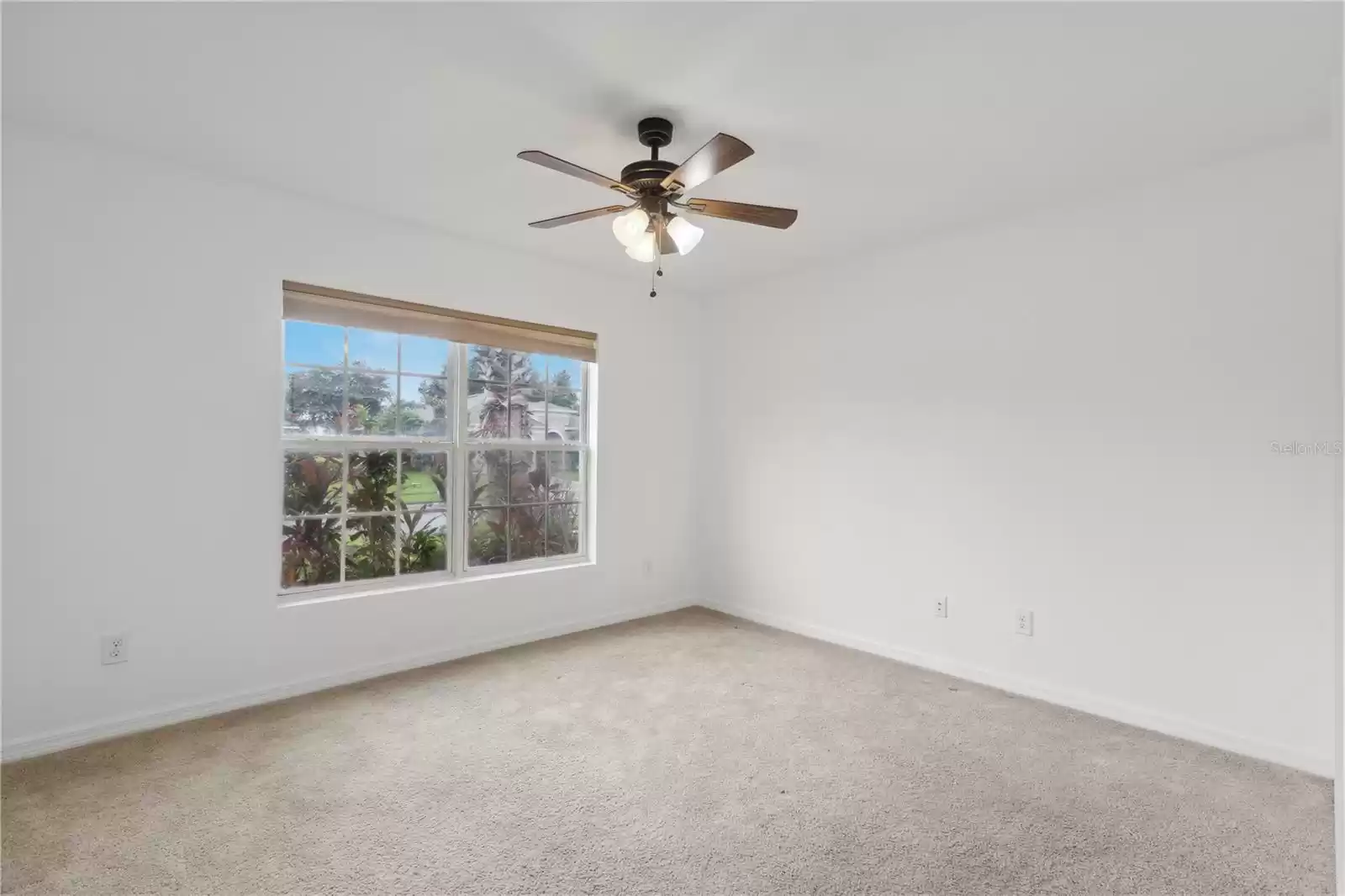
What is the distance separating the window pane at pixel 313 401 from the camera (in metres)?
3.39

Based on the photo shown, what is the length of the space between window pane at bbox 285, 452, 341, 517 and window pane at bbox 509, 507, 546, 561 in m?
1.04

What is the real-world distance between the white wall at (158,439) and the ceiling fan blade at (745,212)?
182 centimetres

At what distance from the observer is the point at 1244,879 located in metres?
1.94

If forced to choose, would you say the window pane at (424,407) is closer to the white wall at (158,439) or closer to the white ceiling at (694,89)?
the white wall at (158,439)

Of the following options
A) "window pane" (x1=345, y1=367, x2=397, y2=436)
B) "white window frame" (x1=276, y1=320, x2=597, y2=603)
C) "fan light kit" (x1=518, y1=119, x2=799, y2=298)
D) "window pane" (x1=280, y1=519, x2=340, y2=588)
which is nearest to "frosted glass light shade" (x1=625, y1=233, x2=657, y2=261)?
"fan light kit" (x1=518, y1=119, x2=799, y2=298)

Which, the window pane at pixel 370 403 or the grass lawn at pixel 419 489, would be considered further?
the grass lawn at pixel 419 489

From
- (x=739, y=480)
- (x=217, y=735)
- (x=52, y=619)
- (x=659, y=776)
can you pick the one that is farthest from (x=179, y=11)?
(x=739, y=480)

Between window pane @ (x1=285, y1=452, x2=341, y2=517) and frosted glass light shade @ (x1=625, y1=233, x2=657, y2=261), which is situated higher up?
frosted glass light shade @ (x1=625, y1=233, x2=657, y2=261)

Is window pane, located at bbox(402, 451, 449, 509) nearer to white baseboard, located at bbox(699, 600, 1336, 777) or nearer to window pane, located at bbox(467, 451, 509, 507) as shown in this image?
window pane, located at bbox(467, 451, 509, 507)

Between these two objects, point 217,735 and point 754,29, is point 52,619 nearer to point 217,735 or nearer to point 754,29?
point 217,735

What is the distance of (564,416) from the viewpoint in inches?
176

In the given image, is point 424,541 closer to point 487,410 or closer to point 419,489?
point 419,489

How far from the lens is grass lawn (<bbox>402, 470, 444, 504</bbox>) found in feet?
12.3

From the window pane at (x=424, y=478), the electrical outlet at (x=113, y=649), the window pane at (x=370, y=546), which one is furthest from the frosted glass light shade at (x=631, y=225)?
the electrical outlet at (x=113, y=649)
